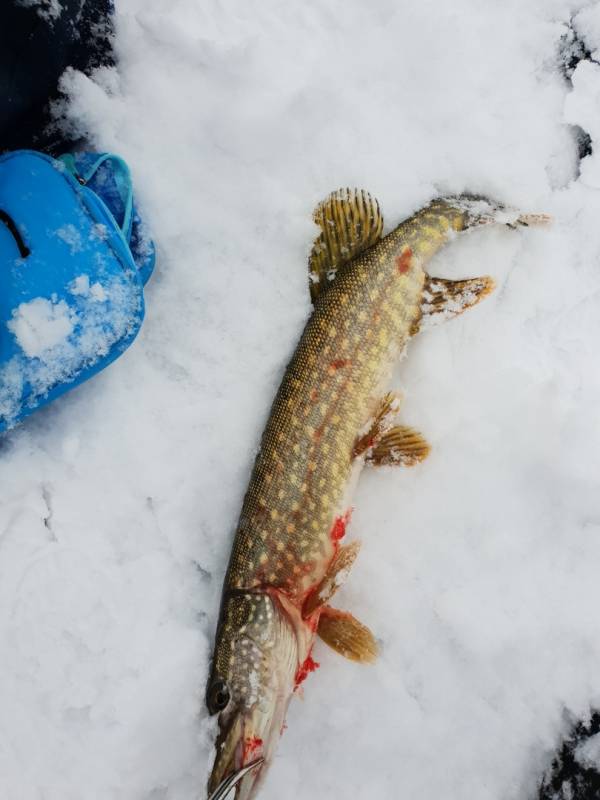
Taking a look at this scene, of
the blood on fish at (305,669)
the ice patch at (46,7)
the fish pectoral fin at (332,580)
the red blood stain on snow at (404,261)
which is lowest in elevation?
the blood on fish at (305,669)

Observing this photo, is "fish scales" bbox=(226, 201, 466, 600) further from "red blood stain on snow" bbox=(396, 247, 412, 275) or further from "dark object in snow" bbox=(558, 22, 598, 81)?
"dark object in snow" bbox=(558, 22, 598, 81)

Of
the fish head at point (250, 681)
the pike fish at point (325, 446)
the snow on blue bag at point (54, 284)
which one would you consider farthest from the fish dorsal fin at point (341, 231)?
the fish head at point (250, 681)

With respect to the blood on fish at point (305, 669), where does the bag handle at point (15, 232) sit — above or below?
above

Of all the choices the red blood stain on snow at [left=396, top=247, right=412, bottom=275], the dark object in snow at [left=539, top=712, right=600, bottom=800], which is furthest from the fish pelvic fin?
the dark object in snow at [left=539, top=712, right=600, bottom=800]

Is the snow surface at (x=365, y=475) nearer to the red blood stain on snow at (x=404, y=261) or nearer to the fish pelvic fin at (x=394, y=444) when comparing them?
the fish pelvic fin at (x=394, y=444)

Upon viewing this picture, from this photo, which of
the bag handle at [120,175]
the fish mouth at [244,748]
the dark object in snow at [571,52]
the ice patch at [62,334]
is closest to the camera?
the fish mouth at [244,748]

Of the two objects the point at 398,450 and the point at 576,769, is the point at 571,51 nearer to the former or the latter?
the point at 398,450
